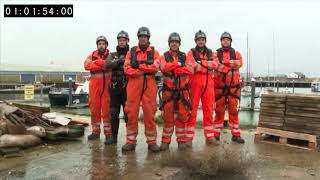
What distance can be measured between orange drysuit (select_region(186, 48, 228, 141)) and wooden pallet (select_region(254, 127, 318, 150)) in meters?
1.20

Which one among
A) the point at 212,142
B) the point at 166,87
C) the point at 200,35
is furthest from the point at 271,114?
the point at 166,87

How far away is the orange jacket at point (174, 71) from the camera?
20.5 ft

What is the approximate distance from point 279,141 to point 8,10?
21.2ft

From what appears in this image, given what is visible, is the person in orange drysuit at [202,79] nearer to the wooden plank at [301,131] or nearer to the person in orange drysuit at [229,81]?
the person in orange drysuit at [229,81]

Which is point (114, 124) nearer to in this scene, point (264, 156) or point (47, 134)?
point (47, 134)

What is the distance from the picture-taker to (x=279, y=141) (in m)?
7.30

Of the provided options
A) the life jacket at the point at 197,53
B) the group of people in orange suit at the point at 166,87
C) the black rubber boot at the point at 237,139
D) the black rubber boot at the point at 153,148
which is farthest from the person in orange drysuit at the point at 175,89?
the black rubber boot at the point at 237,139

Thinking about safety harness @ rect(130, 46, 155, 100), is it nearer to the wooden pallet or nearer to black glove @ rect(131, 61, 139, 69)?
black glove @ rect(131, 61, 139, 69)

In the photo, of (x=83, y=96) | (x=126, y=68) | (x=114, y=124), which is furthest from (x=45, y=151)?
(x=83, y=96)

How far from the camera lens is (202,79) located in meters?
6.87

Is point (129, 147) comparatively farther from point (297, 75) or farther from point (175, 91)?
point (297, 75)

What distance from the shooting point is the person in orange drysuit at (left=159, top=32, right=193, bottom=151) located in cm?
641

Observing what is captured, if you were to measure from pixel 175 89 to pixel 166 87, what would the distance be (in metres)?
0.16

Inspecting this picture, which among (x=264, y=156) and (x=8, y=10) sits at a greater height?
(x=8, y=10)
